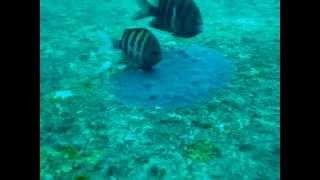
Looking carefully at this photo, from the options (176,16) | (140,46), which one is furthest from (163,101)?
(176,16)

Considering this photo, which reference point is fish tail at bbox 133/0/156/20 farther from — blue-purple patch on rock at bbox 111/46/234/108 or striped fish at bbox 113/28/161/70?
blue-purple patch on rock at bbox 111/46/234/108

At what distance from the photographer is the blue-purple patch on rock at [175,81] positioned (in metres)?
3.60

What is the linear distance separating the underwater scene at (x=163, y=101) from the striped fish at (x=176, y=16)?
1 centimetres

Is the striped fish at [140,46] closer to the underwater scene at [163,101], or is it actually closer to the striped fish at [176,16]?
the underwater scene at [163,101]

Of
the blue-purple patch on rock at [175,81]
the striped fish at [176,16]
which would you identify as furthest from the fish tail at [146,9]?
the blue-purple patch on rock at [175,81]

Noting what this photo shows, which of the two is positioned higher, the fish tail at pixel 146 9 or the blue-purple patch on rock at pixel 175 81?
the fish tail at pixel 146 9

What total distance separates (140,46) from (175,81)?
58 centimetres

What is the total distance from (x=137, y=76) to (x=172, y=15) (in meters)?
0.85

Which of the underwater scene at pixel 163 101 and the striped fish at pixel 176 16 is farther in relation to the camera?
the striped fish at pixel 176 16

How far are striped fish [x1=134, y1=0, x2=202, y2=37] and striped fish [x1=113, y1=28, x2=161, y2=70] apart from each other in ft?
0.52

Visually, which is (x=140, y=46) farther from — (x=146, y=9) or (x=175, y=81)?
(x=175, y=81)

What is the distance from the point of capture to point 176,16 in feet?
11.8
